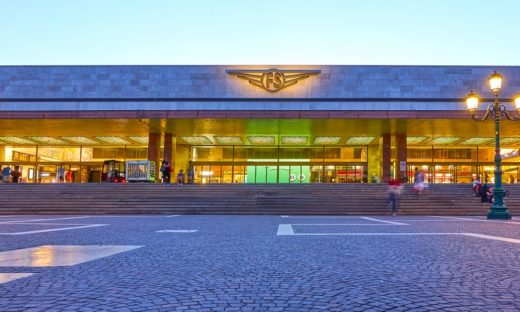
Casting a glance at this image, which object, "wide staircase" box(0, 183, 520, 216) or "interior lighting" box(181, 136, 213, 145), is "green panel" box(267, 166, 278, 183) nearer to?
"interior lighting" box(181, 136, 213, 145)

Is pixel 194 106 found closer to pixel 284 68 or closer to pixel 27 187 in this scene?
pixel 284 68

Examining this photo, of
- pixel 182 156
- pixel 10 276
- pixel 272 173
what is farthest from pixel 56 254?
Result: pixel 182 156

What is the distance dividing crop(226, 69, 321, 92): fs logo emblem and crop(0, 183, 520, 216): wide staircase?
796 centimetres

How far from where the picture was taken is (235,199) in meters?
23.6

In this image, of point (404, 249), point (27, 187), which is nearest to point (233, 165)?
point (27, 187)

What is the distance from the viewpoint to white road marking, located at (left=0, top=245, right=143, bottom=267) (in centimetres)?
509

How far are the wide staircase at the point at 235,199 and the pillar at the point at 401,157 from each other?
589 centimetres

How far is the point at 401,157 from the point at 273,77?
11.8m

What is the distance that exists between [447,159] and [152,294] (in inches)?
1699

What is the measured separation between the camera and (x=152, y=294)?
3.59 meters

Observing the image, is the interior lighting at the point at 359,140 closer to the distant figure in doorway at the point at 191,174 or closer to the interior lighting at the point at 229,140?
the interior lighting at the point at 229,140

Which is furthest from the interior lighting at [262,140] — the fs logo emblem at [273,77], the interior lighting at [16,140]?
the interior lighting at [16,140]

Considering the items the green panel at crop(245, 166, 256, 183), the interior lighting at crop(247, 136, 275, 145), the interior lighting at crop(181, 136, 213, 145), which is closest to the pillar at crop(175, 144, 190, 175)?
the interior lighting at crop(181, 136, 213, 145)

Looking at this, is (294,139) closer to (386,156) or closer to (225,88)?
(386,156)
